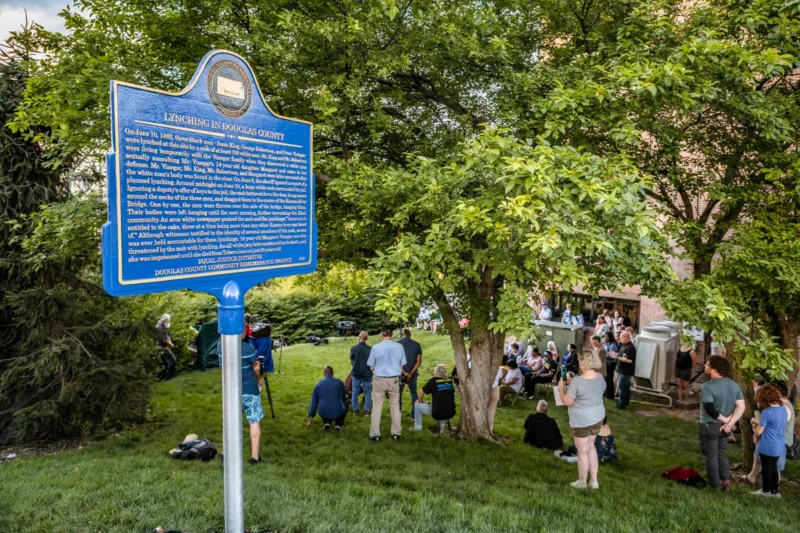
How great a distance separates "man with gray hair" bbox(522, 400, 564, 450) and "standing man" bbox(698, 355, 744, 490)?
97.8 inches

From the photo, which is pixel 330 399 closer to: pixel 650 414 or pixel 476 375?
pixel 476 375

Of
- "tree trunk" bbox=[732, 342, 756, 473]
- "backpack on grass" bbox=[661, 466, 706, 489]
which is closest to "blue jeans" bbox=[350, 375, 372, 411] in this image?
"backpack on grass" bbox=[661, 466, 706, 489]

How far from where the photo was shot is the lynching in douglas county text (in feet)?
10.9

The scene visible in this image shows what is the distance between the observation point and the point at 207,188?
371 centimetres

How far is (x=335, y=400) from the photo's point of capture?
1012 centimetres

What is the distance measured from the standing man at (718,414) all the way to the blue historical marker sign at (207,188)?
6.31m

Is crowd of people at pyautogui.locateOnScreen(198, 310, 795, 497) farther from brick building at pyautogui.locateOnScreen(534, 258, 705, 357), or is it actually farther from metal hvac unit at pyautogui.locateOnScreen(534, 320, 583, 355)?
brick building at pyautogui.locateOnScreen(534, 258, 705, 357)

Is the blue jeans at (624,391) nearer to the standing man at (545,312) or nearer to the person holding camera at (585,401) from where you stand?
the person holding camera at (585,401)

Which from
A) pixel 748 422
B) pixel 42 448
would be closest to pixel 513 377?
pixel 748 422

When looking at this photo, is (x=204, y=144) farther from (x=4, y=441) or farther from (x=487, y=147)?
(x=4, y=441)

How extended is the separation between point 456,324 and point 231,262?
6545mm

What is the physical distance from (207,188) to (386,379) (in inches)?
258

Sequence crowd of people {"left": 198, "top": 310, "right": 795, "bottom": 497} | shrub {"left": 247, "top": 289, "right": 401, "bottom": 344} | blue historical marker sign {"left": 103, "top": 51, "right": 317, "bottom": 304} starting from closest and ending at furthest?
1. blue historical marker sign {"left": 103, "top": 51, "right": 317, "bottom": 304}
2. crowd of people {"left": 198, "top": 310, "right": 795, "bottom": 497}
3. shrub {"left": 247, "top": 289, "right": 401, "bottom": 344}

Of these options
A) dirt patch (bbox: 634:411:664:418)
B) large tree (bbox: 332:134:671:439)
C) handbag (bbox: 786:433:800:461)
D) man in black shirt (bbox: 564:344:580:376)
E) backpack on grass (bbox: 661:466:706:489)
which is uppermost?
large tree (bbox: 332:134:671:439)
